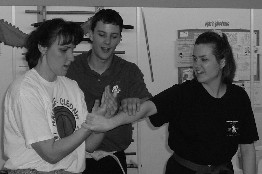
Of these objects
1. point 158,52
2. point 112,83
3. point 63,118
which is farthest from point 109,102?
point 158,52

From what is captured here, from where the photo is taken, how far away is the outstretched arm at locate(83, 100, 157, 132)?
1.91 meters

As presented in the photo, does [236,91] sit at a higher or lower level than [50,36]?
lower

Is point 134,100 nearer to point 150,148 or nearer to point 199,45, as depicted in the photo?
point 199,45

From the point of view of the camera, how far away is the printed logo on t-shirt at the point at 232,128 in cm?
223

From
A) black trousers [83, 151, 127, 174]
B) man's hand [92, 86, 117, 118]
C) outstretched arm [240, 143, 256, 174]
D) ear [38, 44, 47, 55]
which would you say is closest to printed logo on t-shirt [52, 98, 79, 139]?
man's hand [92, 86, 117, 118]

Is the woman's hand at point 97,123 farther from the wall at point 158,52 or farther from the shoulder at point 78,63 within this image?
the wall at point 158,52

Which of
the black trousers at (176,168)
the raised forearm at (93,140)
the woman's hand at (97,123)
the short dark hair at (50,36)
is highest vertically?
the short dark hair at (50,36)

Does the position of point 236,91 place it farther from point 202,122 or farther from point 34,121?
point 34,121

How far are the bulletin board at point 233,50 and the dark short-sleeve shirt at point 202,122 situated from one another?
176 centimetres

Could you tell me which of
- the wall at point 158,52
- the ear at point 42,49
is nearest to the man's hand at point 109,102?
the ear at point 42,49

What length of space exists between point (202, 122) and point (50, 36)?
0.95m

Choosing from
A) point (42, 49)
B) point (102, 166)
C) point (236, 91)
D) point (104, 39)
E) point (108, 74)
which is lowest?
point (102, 166)

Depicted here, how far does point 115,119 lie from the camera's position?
211cm

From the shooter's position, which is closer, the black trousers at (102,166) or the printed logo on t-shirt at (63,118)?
the printed logo on t-shirt at (63,118)
